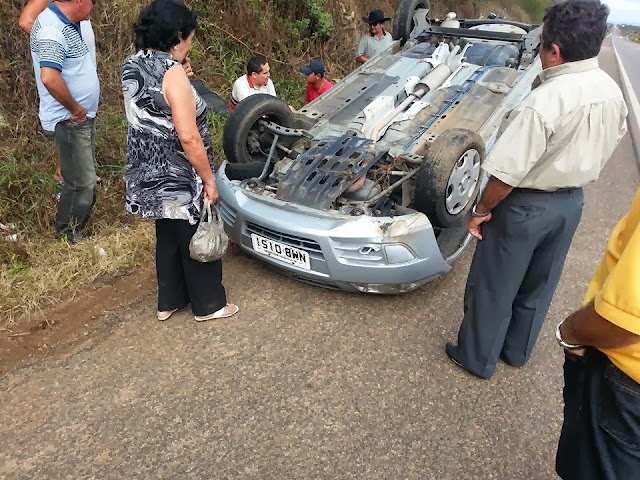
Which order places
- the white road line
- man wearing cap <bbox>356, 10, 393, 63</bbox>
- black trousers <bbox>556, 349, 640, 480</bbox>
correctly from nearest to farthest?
black trousers <bbox>556, 349, 640, 480</bbox>
man wearing cap <bbox>356, 10, 393, 63</bbox>
the white road line

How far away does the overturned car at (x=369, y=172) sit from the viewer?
3283 mm

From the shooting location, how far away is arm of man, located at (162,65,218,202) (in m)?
2.63

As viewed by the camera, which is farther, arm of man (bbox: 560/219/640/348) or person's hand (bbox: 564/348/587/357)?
person's hand (bbox: 564/348/587/357)

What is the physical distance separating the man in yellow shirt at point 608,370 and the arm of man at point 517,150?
2.59 feet

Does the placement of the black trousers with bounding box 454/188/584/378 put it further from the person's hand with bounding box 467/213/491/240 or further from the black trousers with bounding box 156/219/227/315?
the black trousers with bounding box 156/219/227/315

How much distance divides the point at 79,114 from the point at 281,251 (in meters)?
1.70

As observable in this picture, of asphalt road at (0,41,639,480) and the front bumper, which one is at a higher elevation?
the front bumper

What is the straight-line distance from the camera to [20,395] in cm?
276

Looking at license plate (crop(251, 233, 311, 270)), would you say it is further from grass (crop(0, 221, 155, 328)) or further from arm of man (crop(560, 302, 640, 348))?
arm of man (crop(560, 302, 640, 348))

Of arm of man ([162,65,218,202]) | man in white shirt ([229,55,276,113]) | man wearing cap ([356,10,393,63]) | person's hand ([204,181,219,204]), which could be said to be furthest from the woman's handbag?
man wearing cap ([356,10,393,63])

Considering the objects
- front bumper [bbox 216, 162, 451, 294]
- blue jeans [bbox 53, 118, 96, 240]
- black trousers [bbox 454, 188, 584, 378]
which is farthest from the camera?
blue jeans [bbox 53, 118, 96, 240]

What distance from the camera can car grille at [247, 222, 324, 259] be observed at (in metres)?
3.30

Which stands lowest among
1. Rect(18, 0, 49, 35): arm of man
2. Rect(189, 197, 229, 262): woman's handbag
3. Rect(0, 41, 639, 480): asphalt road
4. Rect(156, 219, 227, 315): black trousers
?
Rect(0, 41, 639, 480): asphalt road

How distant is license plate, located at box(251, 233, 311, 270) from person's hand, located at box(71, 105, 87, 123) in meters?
1.46
